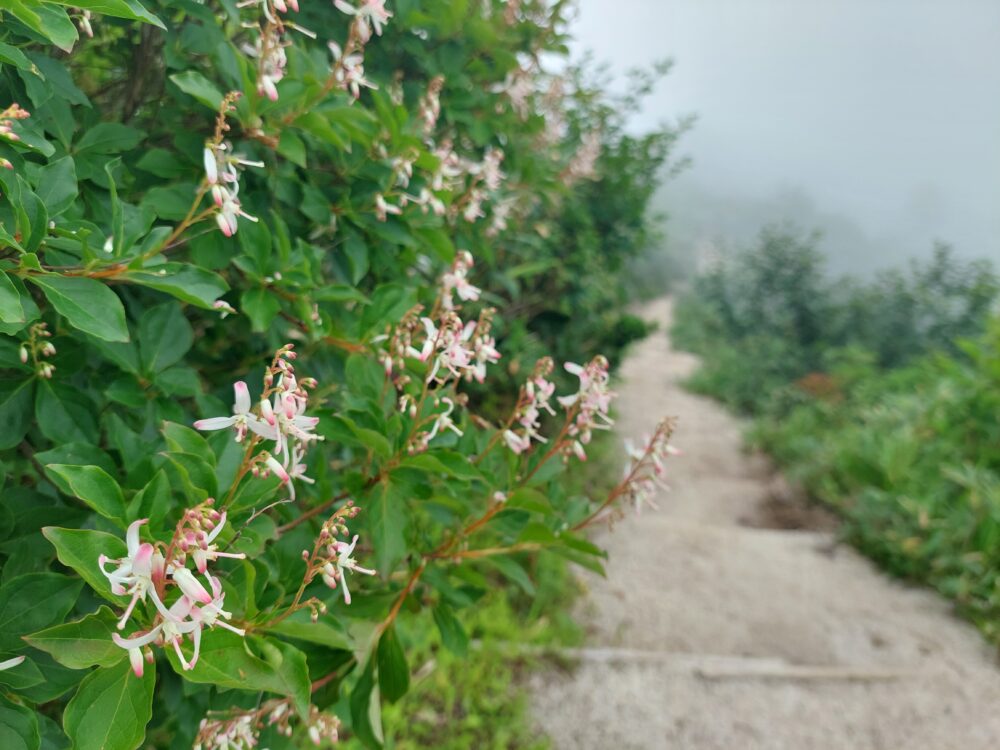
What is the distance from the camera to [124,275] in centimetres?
70

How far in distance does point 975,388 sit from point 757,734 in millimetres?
3281

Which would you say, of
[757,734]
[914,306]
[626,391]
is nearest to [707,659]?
[757,734]

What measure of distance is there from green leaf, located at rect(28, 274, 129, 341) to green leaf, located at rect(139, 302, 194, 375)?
163 mm

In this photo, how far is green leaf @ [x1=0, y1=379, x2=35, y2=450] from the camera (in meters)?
0.75

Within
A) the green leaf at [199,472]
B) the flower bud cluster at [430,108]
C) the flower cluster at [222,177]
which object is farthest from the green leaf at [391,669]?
the flower bud cluster at [430,108]

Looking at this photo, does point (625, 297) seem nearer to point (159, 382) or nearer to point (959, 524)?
point (959, 524)

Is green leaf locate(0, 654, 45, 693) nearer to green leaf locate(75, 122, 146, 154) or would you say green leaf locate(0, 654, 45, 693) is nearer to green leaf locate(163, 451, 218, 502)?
green leaf locate(163, 451, 218, 502)

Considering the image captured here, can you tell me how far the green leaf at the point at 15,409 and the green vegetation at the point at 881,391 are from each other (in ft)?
12.7

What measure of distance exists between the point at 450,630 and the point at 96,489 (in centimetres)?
63

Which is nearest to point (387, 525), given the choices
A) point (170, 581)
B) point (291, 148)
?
point (170, 581)

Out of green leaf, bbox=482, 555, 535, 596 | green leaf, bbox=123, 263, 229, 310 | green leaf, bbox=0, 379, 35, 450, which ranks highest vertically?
green leaf, bbox=123, 263, 229, 310

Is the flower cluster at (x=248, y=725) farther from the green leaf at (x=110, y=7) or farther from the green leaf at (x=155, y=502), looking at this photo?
the green leaf at (x=110, y=7)

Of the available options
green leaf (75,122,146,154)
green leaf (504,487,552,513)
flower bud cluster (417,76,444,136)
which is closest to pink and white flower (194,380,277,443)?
green leaf (504,487,552,513)

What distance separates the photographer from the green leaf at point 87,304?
2.13 ft
